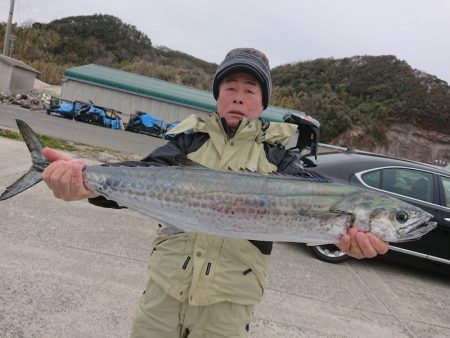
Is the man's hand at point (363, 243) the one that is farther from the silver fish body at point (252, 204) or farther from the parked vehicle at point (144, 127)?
the parked vehicle at point (144, 127)

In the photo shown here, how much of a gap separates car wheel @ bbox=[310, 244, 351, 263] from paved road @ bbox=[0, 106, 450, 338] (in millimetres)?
117

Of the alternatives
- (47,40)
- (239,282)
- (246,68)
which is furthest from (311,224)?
(47,40)

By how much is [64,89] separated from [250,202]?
30933mm

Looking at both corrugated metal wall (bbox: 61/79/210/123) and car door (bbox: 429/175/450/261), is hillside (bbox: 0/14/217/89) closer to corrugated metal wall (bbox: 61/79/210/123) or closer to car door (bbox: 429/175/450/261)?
corrugated metal wall (bbox: 61/79/210/123)

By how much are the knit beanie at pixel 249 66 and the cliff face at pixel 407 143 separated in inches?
1631

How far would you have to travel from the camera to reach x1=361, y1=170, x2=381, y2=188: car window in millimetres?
5902

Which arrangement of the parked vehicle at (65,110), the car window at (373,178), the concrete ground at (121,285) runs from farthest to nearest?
the parked vehicle at (65,110) → the car window at (373,178) → the concrete ground at (121,285)

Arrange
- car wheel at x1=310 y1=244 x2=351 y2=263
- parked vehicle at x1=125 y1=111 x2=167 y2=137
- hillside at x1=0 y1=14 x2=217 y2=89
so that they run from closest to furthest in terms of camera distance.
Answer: car wheel at x1=310 y1=244 x2=351 y2=263, parked vehicle at x1=125 y1=111 x2=167 y2=137, hillside at x1=0 y1=14 x2=217 y2=89

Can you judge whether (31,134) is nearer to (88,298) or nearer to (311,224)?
(311,224)

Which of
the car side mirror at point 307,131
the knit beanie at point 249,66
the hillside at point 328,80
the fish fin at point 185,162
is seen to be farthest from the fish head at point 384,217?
the hillside at point 328,80

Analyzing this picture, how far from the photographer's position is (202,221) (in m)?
1.95

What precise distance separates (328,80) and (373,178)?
57734 mm

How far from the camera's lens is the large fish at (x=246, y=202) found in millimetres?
1956

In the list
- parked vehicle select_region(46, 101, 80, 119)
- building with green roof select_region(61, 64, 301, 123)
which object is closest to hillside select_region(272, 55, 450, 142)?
building with green roof select_region(61, 64, 301, 123)
